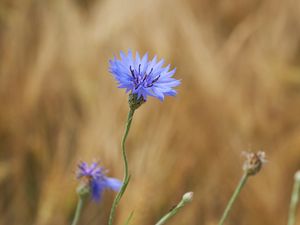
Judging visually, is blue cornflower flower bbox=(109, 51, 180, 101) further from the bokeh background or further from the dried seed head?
the bokeh background

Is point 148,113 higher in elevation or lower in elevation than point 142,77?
higher

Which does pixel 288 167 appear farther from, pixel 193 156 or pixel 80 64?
pixel 80 64

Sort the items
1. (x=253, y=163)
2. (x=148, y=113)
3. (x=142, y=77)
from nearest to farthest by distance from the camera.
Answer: (x=142, y=77), (x=253, y=163), (x=148, y=113)

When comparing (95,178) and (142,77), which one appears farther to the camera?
(95,178)

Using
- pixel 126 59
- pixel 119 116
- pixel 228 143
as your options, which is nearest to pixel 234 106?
pixel 228 143

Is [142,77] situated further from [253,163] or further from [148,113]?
[148,113]

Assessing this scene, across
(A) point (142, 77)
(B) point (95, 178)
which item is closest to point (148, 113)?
(B) point (95, 178)

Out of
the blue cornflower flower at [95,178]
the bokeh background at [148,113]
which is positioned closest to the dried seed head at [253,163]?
the blue cornflower flower at [95,178]

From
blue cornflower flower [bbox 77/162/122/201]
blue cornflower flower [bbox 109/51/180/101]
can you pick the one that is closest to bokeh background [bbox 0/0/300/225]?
blue cornflower flower [bbox 77/162/122/201]
